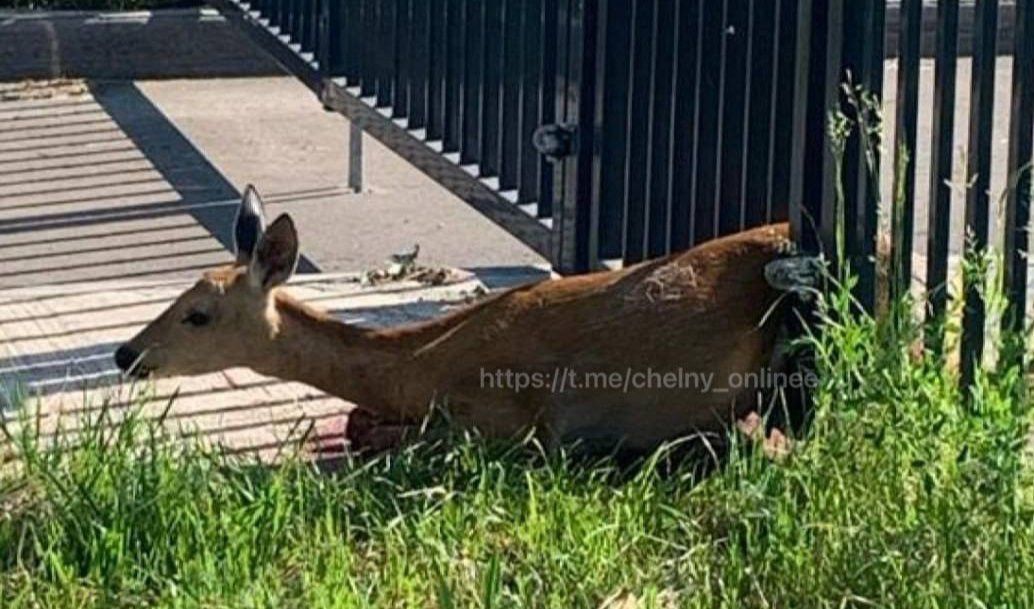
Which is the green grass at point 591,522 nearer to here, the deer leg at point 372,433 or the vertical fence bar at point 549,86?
the deer leg at point 372,433

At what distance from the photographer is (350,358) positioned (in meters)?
5.58

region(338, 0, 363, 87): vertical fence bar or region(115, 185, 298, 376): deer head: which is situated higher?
region(338, 0, 363, 87): vertical fence bar

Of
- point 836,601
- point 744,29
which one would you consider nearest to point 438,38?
point 744,29

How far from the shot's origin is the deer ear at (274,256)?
5.53m

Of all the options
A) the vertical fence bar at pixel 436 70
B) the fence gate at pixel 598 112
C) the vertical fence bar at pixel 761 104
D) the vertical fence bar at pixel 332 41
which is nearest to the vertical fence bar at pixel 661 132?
the fence gate at pixel 598 112

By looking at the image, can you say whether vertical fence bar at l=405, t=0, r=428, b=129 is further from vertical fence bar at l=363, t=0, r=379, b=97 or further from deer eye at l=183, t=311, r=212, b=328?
deer eye at l=183, t=311, r=212, b=328

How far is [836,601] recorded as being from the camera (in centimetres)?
444

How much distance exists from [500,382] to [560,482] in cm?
40

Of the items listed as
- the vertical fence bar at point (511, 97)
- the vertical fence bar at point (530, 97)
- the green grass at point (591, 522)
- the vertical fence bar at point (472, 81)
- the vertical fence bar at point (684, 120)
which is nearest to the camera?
the green grass at point (591, 522)

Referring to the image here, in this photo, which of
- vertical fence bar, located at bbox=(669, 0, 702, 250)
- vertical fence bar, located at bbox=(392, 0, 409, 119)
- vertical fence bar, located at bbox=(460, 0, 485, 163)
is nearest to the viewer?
vertical fence bar, located at bbox=(669, 0, 702, 250)

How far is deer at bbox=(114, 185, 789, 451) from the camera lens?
536 cm

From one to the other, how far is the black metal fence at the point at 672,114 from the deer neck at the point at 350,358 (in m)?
0.90

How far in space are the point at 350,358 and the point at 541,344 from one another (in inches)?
18.0

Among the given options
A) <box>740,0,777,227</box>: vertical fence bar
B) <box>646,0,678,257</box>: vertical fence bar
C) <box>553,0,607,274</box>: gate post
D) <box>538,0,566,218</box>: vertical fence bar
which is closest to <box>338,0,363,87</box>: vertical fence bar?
<box>538,0,566,218</box>: vertical fence bar
